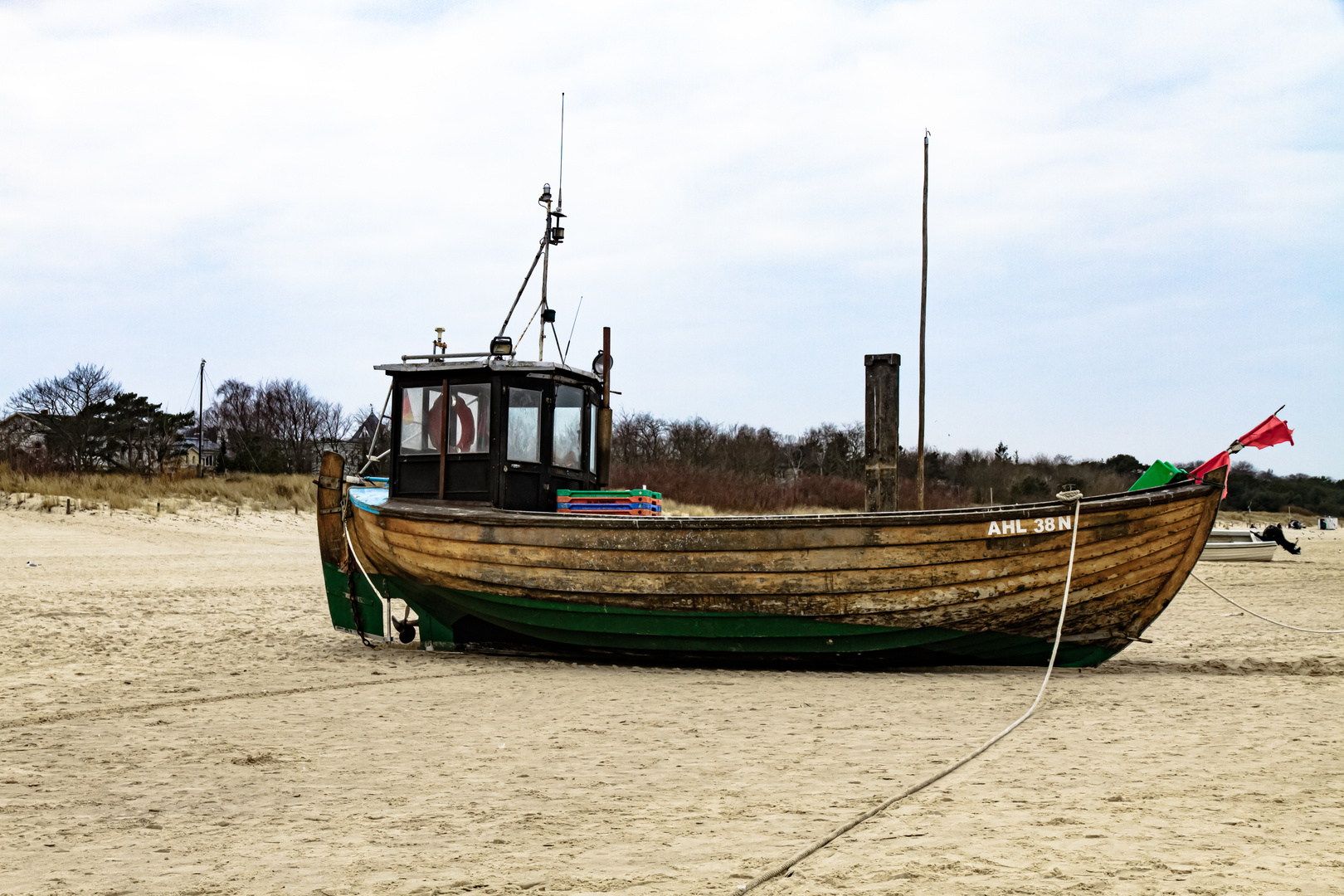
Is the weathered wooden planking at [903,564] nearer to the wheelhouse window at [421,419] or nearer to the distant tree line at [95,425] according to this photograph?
the wheelhouse window at [421,419]

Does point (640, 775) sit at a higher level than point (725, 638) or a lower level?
lower

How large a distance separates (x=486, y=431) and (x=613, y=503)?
130 centimetres

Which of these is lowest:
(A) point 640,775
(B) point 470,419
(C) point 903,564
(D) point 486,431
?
(A) point 640,775

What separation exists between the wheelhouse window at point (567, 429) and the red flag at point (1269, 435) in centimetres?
496

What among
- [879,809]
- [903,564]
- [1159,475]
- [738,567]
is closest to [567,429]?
[738,567]

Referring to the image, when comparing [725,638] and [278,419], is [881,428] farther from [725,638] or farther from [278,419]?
[278,419]

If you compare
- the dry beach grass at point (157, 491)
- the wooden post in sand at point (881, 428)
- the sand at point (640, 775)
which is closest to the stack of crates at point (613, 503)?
the sand at point (640, 775)

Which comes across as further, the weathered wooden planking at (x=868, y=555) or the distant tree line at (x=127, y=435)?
the distant tree line at (x=127, y=435)

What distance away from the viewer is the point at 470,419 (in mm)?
8930

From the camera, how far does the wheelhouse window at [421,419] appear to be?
9.04 metres

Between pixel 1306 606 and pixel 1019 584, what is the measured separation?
885 centimetres

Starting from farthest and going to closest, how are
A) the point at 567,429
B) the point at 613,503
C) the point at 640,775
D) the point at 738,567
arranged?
the point at 567,429, the point at 613,503, the point at 738,567, the point at 640,775

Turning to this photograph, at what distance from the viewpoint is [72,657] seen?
832 cm

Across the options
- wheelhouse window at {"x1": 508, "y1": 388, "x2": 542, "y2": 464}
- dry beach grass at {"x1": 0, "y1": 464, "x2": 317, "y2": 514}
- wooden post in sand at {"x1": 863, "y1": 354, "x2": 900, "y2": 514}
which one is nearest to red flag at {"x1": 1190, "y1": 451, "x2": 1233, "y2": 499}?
wooden post in sand at {"x1": 863, "y1": 354, "x2": 900, "y2": 514}
